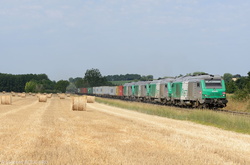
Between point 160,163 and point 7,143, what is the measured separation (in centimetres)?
487

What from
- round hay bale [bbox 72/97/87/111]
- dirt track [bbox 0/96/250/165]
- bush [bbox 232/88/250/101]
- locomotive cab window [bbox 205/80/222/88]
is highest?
locomotive cab window [bbox 205/80/222/88]

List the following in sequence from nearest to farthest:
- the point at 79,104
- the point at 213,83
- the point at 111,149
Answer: the point at 111,149, the point at 79,104, the point at 213,83

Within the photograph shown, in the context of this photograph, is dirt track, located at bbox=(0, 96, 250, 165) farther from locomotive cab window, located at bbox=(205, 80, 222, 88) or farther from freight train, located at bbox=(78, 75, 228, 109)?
locomotive cab window, located at bbox=(205, 80, 222, 88)

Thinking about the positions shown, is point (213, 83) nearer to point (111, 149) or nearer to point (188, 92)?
point (188, 92)

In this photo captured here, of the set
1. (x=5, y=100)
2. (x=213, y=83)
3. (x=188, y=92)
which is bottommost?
(x=5, y=100)

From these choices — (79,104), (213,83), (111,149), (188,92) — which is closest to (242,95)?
(188,92)

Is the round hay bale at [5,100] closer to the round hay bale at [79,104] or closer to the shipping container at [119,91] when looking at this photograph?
the round hay bale at [79,104]

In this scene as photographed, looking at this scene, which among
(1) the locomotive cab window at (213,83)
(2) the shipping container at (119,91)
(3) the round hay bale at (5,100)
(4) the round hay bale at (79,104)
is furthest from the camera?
(2) the shipping container at (119,91)

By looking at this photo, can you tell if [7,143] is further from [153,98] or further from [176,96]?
[153,98]

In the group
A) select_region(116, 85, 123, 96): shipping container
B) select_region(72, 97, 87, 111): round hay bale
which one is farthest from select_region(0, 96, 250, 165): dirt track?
select_region(116, 85, 123, 96): shipping container

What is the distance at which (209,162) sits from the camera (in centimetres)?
902

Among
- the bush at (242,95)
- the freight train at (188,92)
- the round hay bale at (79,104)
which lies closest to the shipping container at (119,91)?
the freight train at (188,92)

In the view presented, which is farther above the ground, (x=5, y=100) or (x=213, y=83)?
(x=213, y=83)

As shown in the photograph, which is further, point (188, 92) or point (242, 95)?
point (242, 95)
